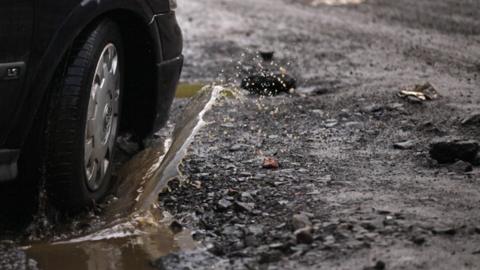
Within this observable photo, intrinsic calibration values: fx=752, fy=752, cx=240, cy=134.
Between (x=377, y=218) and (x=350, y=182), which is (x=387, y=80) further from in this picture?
(x=377, y=218)

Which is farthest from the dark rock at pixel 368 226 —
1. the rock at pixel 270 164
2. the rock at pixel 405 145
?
the rock at pixel 405 145

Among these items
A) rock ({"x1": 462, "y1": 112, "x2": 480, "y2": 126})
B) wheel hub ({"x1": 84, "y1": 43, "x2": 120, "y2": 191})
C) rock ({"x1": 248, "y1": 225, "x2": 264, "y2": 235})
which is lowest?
rock ({"x1": 248, "y1": 225, "x2": 264, "y2": 235})

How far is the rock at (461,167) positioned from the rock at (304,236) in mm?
1140

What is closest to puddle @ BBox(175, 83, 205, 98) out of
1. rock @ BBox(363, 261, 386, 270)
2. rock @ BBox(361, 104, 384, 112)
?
rock @ BBox(361, 104, 384, 112)

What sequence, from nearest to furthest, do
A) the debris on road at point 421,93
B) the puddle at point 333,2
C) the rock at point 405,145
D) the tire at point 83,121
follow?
the tire at point 83,121
the rock at point 405,145
the debris on road at point 421,93
the puddle at point 333,2

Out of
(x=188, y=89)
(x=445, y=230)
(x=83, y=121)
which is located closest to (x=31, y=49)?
(x=83, y=121)

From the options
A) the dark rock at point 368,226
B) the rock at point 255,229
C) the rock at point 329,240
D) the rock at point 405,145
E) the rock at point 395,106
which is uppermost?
the dark rock at point 368,226

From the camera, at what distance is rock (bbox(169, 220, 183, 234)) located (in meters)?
3.57

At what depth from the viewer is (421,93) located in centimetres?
570

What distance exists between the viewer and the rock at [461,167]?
3998 mm

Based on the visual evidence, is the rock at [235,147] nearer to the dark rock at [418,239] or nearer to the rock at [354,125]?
the rock at [354,125]

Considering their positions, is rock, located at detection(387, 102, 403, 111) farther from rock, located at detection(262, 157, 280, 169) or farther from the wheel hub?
the wheel hub

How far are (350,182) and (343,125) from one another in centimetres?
126

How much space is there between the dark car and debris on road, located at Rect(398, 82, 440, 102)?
224 cm
